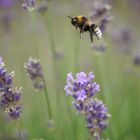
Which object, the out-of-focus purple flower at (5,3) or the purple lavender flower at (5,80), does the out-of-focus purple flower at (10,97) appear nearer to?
the purple lavender flower at (5,80)

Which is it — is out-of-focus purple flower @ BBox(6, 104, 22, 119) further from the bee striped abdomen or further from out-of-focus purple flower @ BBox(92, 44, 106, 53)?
out-of-focus purple flower @ BBox(92, 44, 106, 53)

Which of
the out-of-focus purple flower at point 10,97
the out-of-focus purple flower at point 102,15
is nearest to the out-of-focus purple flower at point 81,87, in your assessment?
the out-of-focus purple flower at point 10,97

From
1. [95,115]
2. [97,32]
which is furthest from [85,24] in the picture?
[95,115]

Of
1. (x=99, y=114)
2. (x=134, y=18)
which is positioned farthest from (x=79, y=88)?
(x=134, y=18)

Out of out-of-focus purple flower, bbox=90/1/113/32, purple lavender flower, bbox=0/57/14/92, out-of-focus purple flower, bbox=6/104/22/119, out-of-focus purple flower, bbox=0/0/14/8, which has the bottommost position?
out-of-focus purple flower, bbox=6/104/22/119

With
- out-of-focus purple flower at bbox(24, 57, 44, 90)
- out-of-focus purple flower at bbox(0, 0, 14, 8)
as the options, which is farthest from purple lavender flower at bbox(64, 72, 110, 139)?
out-of-focus purple flower at bbox(0, 0, 14, 8)

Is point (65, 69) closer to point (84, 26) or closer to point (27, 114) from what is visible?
point (27, 114)
